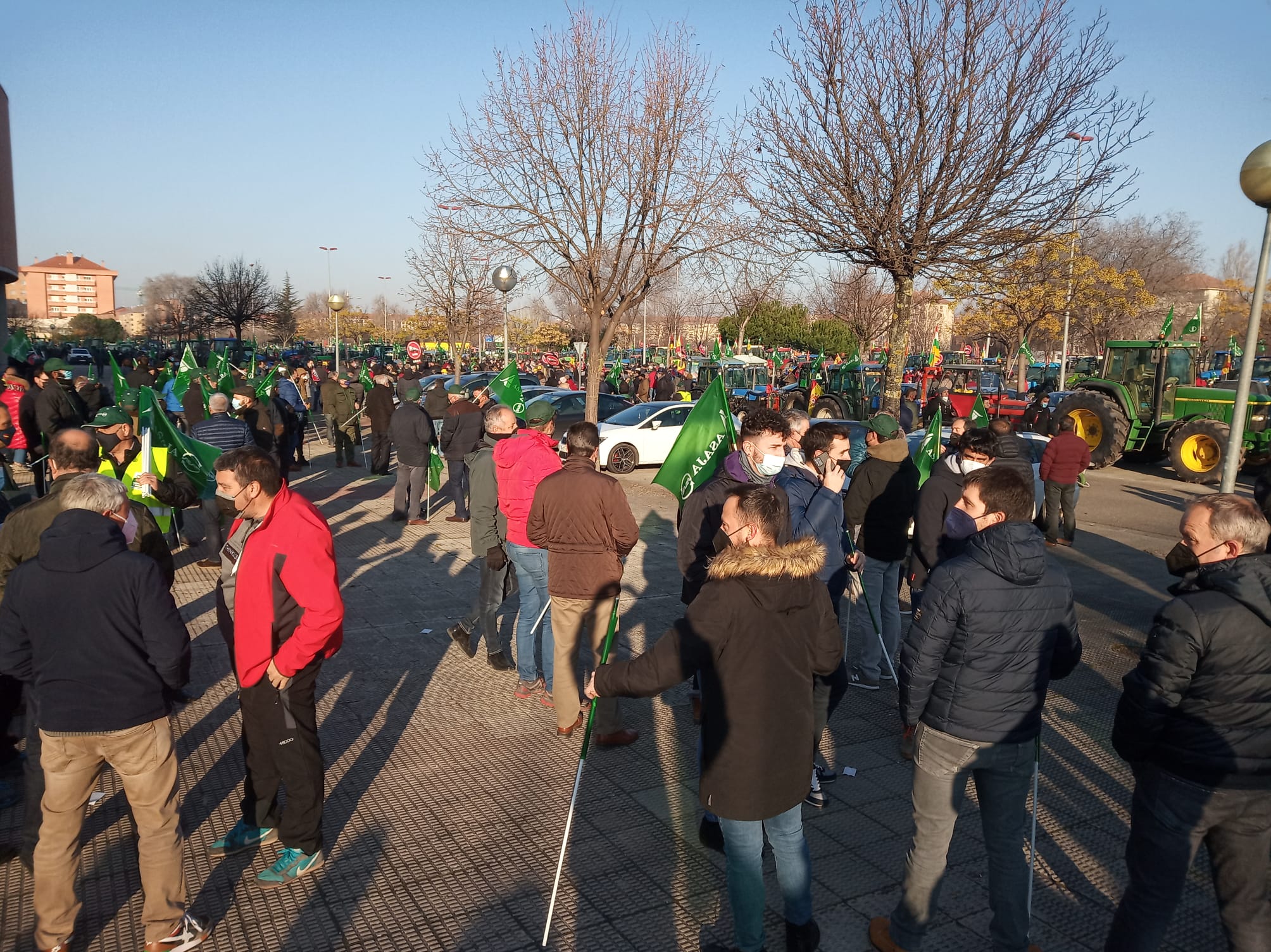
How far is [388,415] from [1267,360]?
33.1 meters

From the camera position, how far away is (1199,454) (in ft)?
57.0

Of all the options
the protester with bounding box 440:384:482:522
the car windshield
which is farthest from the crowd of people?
the car windshield

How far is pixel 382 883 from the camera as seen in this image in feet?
12.5

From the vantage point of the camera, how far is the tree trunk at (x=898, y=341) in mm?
12750

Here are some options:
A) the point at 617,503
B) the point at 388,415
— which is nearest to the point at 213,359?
the point at 388,415

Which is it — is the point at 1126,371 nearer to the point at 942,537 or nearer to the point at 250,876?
the point at 942,537

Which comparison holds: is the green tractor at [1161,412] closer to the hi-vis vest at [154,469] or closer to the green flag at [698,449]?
the green flag at [698,449]

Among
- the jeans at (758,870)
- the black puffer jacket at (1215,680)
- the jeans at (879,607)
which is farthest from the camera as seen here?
the jeans at (879,607)

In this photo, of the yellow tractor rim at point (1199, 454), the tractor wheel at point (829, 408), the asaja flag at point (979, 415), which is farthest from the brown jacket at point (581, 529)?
the yellow tractor rim at point (1199, 454)

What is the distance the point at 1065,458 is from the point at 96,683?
1048 centimetres

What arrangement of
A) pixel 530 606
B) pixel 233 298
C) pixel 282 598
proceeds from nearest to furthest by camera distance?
pixel 282 598
pixel 530 606
pixel 233 298

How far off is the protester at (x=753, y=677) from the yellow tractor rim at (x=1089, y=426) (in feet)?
57.5

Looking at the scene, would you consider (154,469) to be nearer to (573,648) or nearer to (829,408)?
(573,648)

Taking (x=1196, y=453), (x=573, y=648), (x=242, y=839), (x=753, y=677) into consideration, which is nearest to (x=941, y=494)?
(x=573, y=648)
